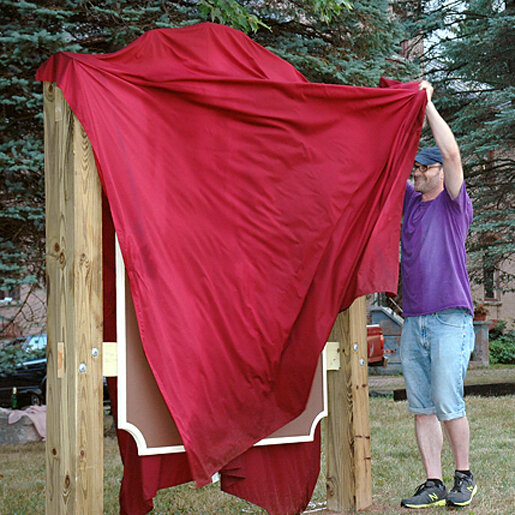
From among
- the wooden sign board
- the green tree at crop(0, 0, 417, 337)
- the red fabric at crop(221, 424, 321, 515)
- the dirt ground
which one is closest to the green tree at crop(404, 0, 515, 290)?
the dirt ground

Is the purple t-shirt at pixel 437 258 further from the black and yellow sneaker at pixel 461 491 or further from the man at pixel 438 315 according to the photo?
the black and yellow sneaker at pixel 461 491

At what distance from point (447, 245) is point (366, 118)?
0.96 m

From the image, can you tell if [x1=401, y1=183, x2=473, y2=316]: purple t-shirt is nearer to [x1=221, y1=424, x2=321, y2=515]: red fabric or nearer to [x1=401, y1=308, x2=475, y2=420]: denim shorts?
[x1=401, y1=308, x2=475, y2=420]: denim shorts

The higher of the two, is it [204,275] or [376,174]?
[376,174]

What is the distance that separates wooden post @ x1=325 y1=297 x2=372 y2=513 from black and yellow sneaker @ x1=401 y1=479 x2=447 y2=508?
270mm

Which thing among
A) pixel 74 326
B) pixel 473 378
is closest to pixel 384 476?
pixel 74 326

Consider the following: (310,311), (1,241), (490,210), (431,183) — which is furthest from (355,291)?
(490,210)

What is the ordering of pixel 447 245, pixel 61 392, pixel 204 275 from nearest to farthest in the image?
1. pixel 61 392
2. pixel 204 275
3. pixel 447 245

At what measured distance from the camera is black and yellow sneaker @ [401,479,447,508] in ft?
15.6

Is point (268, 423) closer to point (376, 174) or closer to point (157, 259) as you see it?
point (157, 259)

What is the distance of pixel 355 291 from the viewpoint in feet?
14.5

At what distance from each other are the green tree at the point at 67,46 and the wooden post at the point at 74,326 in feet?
9.95

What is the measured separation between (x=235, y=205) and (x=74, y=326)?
1105mm

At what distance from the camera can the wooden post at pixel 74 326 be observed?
12.3 ft
